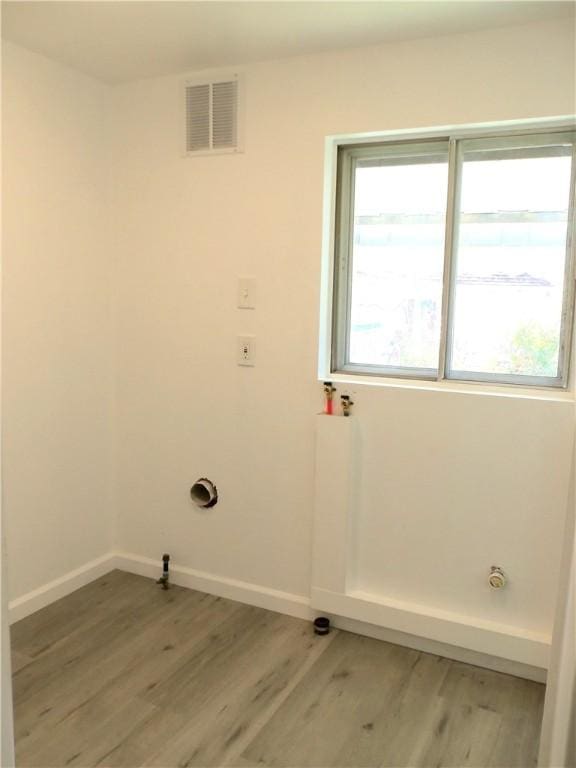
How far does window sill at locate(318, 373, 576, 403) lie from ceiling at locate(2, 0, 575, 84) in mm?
1235

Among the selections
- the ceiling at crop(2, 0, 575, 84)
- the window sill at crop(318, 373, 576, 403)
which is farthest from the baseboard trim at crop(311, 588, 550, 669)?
the ceiling at crop(2, 0, 575, 84)

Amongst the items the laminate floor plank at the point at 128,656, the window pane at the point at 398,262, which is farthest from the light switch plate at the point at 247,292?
the laminate floor plank at the point at 128,656

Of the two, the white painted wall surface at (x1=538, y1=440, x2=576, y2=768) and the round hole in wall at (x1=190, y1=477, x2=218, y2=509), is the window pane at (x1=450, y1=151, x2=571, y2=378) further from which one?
the round hole in wall at (x1=190, y1=477, x2=218, y2=509)

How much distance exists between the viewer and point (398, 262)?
262 cm

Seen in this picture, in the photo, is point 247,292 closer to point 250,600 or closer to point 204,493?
point 204,493

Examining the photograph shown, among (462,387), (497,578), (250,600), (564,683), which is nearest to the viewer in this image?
(564,683)

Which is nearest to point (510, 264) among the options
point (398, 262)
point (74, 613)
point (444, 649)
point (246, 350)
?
point (398, 262)

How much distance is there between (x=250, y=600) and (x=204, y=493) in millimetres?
505

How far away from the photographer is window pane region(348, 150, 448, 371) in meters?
2.54

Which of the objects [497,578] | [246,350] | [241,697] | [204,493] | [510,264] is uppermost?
[510,264]

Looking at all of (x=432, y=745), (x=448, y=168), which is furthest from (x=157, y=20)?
(x=432, y=745)

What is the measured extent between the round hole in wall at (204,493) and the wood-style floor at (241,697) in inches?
17.8

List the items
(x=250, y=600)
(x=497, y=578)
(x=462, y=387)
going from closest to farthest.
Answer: (x=497, y=578) < (x=462, y=387) < (x=250, y=600)

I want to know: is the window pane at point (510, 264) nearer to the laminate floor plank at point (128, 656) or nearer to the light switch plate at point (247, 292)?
the light switch plate at point (247, 292)
